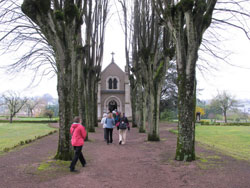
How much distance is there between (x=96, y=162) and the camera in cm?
778

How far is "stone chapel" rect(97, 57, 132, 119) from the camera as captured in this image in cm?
4403

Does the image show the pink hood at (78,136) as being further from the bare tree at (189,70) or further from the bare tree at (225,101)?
the bare tree at (225,101)

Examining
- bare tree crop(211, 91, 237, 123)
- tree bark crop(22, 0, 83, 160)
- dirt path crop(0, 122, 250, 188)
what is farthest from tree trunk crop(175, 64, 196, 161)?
bare tree crop(211, 91, 237, 123)

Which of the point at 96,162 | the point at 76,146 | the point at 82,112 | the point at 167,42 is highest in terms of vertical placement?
the point at 167,42

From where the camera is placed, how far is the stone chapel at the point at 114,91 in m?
44.0

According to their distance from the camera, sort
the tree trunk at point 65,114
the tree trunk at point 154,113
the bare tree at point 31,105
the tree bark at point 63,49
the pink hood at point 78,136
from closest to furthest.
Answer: the pink hood at point 78,136
the tree bark at point 63,49
the tree trunk at point 65,114
the tree trunk at point 154,113
the bare tree at point 31,105

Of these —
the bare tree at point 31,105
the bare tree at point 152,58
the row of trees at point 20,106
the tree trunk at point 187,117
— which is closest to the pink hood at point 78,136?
the tree trunk at point 187,117

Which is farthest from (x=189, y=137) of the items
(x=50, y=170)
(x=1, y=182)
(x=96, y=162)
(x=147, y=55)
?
(x=147, y=55)

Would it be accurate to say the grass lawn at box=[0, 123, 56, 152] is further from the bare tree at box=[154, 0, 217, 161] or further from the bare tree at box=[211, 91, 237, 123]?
the bare tree at box=[211, 91, 237, 123]

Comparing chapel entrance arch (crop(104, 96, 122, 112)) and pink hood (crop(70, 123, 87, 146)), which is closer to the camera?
pink hood (crop(70, 123, 87, 146))

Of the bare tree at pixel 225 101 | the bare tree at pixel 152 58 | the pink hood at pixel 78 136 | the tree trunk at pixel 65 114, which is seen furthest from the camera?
the bare tree at pixel 225 101

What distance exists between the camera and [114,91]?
44.8m

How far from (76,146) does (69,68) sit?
2.61m

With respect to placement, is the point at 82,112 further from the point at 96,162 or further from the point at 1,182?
the point at 1,182
